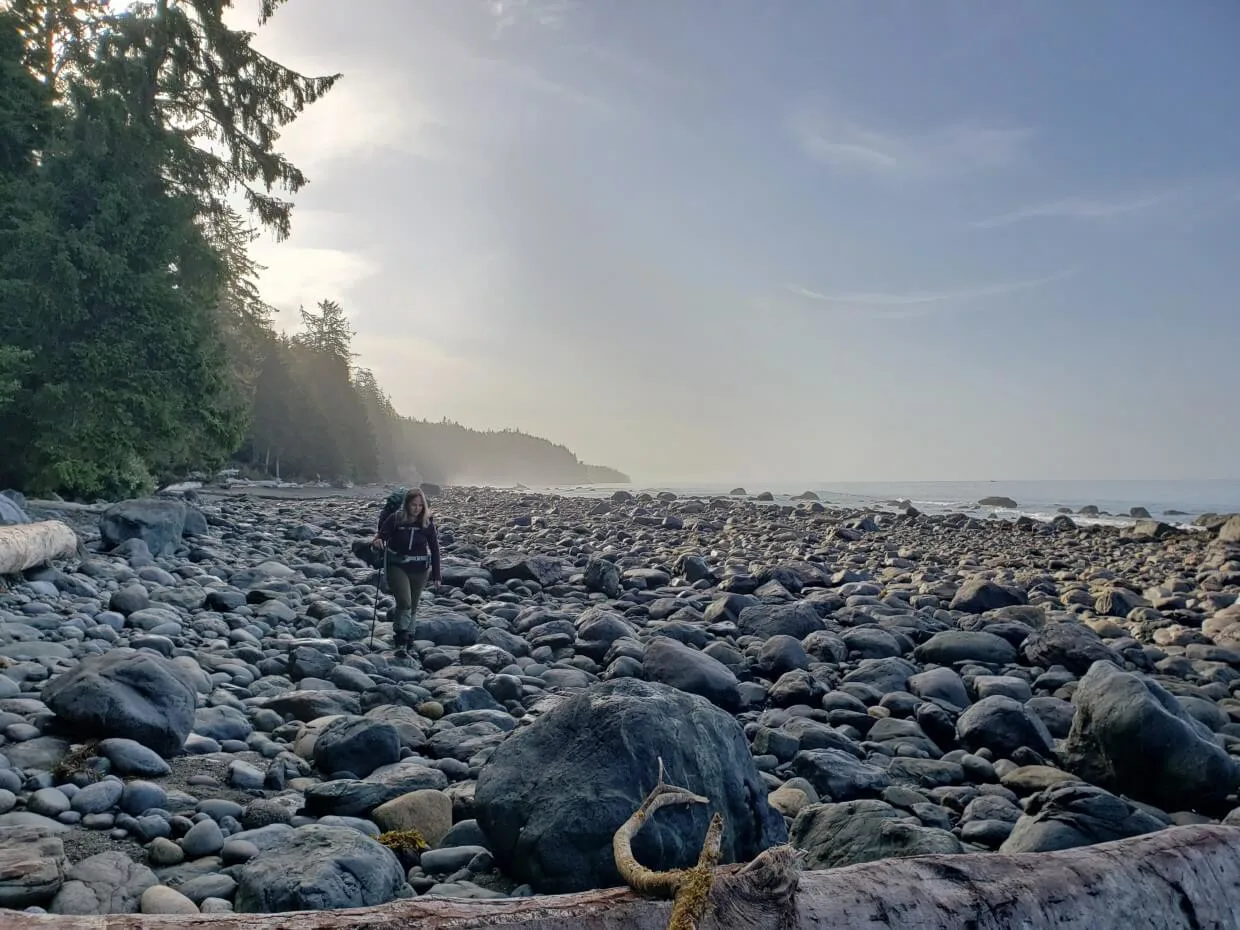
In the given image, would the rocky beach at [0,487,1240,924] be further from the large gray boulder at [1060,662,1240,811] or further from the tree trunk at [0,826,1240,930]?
the tree trunk at [0,826,1240,930]

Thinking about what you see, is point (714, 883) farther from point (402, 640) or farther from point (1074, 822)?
point (402, 640)

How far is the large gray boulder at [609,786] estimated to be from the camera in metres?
3.13

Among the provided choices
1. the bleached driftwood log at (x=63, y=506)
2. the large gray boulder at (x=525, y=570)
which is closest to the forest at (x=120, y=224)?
the bleached driftwood log at (x=63, y=506)

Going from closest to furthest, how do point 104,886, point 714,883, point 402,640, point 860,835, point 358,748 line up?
point 714,883 → point 104,886 → point 860,835 → point 358,748 → point 402,640

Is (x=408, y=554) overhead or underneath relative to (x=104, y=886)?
overhead

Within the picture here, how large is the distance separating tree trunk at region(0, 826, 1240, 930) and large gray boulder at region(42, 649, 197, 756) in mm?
3083

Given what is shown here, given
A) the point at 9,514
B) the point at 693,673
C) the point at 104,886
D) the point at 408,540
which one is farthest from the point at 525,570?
the point at 104,886

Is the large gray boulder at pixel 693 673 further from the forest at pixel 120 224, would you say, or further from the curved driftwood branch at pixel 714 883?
the forest at pixel 120 224

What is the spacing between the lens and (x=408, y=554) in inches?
308

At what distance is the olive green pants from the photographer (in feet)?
24.4

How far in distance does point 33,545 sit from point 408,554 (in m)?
4.03

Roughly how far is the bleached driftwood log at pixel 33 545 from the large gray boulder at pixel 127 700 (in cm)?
407

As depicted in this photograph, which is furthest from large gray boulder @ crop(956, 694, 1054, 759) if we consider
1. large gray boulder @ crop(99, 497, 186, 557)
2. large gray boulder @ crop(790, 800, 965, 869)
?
large gray boulder @ crop(99, 497, 186, 557)

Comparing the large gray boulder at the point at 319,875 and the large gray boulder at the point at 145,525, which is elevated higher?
the large gray boulder at the point at 145,525
